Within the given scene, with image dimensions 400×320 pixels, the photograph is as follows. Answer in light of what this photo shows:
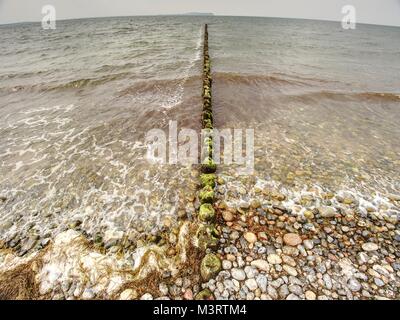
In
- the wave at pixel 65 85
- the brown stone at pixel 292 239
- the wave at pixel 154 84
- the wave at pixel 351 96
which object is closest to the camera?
the brown stone at pixel 292 239

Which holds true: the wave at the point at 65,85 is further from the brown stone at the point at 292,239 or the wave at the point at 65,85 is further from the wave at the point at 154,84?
the brown stone at the point at 292,239

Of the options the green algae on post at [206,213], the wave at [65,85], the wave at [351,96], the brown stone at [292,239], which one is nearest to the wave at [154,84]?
the wave at [65,85]

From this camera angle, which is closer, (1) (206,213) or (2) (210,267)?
(2) (210,267)

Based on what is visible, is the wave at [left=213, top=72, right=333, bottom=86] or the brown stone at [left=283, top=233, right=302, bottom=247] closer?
the brown stone at [left=283, top=233, right=302, bottom=247]

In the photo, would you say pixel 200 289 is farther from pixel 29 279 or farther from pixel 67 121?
pixel 67 121

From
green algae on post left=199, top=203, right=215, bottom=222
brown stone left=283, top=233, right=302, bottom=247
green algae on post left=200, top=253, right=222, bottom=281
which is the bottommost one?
green algae on post left=200, top=253, right=222, bottom=281

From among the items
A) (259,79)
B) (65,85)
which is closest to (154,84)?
(65,85)

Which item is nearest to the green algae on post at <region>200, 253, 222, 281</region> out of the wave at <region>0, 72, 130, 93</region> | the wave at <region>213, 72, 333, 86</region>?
the wave at <region>213, 72, 333, 86</region>

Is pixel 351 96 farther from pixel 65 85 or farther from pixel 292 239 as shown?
pixel 65 85

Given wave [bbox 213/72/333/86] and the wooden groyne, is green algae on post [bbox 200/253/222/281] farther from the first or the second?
wave [bbox 213/72/333/86]

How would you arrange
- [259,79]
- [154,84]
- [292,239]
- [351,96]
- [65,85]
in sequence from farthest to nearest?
[259,79] < [65,85] < [154,84] < [351,96] < [292,239]

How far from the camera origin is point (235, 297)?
4133 millimetres
